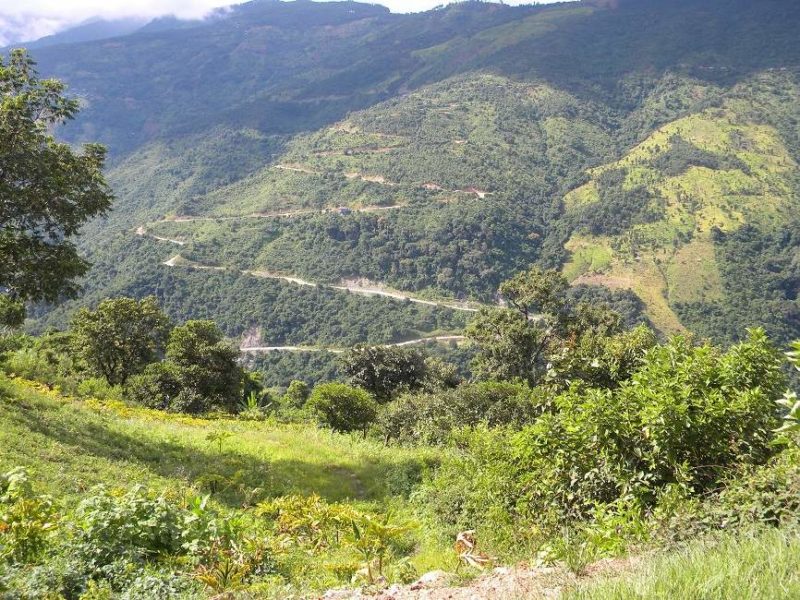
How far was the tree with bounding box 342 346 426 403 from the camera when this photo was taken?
35.8m

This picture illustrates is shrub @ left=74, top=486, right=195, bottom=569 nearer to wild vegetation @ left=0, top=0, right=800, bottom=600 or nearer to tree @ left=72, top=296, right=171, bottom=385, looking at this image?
wild vegetation @ left=0, top=0, right=800, bottom=600

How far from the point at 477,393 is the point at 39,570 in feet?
60.0

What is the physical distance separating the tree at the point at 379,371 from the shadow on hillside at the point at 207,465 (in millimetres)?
22503

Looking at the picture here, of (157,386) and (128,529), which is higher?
(128,529)

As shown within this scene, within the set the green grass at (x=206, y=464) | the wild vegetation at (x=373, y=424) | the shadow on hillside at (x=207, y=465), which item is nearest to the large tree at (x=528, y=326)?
the wild vegetation at (x=373, y=424)

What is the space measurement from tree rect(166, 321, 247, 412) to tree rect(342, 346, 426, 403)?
28.4 ft

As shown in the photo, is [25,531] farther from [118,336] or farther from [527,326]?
[118,336]

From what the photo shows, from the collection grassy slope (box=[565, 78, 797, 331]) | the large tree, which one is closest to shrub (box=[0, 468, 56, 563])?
the large tree

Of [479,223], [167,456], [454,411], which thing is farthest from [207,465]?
[479,223]

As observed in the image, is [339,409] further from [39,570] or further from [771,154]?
[771,154]

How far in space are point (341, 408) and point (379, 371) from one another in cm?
1135

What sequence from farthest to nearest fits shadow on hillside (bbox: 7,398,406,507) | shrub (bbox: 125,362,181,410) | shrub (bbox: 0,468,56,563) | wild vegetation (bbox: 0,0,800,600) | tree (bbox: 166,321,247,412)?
tree (bbox: 166,321,247,412)
shrub (bbox: 125,362,181,410)
shadow on hillside (bbox: 7,398,406,507)
shrub (bbox: 0,468,56,563)
wild vegetation (bbox: 0,0,800,600)

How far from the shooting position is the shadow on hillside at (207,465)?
9938 mm

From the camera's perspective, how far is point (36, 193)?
426 inches
